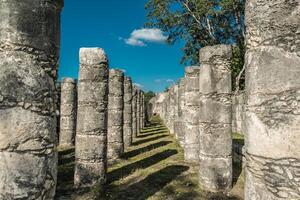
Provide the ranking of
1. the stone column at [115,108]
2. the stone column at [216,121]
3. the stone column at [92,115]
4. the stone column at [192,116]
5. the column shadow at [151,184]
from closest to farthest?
the column shadow at [151,184] < the stone column at [216,121] < the stone column at [92,115] < the stone column at [192,116] < the stone column at [115,108]

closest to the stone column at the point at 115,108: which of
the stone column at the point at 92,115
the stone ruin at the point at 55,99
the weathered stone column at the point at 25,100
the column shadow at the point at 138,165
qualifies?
the column shadow at the point at 138,165

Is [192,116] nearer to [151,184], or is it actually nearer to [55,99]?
[151,184]

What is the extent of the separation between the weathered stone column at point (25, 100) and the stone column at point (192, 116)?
744 cm

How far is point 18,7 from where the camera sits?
10.9ft

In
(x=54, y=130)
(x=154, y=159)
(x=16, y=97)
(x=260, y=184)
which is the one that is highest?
(x=16, y=97)

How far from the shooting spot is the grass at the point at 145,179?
22.9 feet

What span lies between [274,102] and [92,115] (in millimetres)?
5519

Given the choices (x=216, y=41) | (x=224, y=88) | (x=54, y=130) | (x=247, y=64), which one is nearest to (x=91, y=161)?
(x=224, y=88)

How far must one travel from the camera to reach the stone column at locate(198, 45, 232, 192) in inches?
291

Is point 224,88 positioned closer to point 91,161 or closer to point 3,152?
point 91,161

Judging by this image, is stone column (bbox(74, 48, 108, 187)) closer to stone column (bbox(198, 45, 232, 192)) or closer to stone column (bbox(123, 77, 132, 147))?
stone column (bbox(198, 45, 232, 192))

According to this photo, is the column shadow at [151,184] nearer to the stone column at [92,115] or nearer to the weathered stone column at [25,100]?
the stone column at [92,115]

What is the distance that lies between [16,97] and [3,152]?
0.57 metres

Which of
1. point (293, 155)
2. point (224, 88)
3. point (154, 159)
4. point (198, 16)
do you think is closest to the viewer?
point (293, 155)
